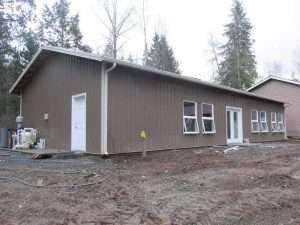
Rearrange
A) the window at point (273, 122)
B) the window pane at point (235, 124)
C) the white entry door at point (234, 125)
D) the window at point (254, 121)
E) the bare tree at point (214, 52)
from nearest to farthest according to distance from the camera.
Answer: the white entry door at point (234, 125) < the window pane at point (235, 124) < the window at point (254, 121) < the window at point (273, 122) < the bare tree at point (214, 52)

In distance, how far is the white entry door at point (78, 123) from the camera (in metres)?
8.67

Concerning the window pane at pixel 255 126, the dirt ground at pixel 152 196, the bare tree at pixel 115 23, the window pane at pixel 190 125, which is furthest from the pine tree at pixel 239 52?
the dirt ground at pixel 152 196

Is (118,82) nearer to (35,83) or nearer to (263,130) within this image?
(35,83)

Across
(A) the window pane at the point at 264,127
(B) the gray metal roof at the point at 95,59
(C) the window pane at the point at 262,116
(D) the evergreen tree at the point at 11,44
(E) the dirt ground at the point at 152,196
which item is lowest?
(E) the dirt ground at the point at 152,196

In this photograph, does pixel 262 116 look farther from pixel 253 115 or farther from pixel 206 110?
pixel 206 110

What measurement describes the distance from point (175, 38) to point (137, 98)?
20678 millimetres

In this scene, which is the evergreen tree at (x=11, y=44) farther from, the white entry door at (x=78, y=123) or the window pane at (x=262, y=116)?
the window pane at (x=262, y=116)

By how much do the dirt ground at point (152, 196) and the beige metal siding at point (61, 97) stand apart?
271cm

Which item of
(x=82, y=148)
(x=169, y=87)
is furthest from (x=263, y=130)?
(x=82, y=148)

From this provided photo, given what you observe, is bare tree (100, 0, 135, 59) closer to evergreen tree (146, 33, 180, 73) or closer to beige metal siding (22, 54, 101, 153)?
evergreen tree (146, 33, 180, 73)

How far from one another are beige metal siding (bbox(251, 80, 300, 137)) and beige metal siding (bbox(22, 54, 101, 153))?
16193mm

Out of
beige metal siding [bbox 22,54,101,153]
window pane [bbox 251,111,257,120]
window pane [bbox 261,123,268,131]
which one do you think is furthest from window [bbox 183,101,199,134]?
window pane [bbox 261,123,268,131]

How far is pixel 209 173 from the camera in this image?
5.41 m

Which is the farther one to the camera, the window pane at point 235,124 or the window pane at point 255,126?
the window pane at point 255,126
